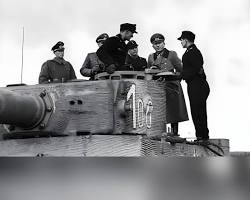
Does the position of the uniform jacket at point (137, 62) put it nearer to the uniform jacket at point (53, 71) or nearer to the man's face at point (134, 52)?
the man's face at point (134, 52)

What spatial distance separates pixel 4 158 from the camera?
514 centimetres

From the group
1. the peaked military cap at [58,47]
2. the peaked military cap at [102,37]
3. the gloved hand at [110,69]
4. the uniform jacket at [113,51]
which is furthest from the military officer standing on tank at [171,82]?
the peaked military cap at [58,47]

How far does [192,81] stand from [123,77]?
4.40 feet

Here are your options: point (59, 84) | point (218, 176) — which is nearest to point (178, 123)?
point (59, 84)

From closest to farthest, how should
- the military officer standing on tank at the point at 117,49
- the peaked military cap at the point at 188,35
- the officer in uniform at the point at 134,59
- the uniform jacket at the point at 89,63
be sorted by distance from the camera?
the military officer standing on tank at the point at 117,49
the peaked military cap at the point at 188,35
the uniform jacket at the point at 89,63
the officer in uniform at the point at 134,59

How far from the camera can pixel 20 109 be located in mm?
6688

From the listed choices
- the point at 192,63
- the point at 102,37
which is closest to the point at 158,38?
the point at 192,63

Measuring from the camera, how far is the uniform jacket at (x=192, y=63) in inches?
328

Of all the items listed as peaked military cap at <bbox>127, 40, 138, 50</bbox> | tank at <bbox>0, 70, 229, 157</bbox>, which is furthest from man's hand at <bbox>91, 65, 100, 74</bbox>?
tank at <bbox>0, 70, 229, 157</bbox>

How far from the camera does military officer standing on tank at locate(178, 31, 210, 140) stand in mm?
8383

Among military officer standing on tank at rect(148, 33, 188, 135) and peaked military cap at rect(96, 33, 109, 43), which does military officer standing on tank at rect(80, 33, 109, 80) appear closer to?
peaked military cap at rect(96, 33, 109, 43)

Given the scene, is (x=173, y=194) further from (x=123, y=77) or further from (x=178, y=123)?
(x=178, y=123)

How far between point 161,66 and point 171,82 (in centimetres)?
74

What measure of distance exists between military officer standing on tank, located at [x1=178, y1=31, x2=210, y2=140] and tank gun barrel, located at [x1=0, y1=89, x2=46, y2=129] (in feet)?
7.36
